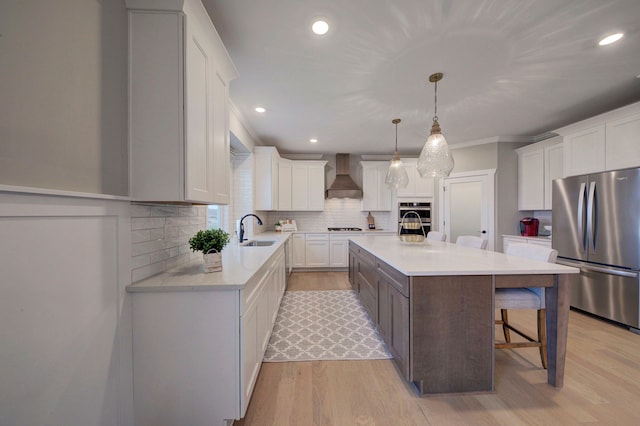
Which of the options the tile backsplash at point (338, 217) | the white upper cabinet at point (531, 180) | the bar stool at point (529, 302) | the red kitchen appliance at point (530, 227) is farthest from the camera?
the tile backsplash at point (338, 217)

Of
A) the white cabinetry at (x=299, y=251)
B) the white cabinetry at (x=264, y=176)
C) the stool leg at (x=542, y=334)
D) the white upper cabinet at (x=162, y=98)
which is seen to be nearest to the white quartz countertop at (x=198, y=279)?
the white upper cabinet at (x=162, y=98)

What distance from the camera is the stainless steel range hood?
16.9ft

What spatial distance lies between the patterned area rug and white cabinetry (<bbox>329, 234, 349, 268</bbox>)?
150 centimetres

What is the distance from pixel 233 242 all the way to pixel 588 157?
4794mm

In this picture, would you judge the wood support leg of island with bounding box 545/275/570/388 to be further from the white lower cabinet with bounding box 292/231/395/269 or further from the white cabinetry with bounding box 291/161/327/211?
the white cabinetry with bounding box 291/161/327/211

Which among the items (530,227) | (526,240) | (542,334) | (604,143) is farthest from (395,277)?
(530,227)

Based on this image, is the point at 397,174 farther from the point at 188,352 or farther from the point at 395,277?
the point at 188,352

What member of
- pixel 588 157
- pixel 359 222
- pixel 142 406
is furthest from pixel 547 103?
pixel 142 406

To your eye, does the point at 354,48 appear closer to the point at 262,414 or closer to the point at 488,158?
the point at 262,414

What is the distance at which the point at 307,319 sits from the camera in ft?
8.74

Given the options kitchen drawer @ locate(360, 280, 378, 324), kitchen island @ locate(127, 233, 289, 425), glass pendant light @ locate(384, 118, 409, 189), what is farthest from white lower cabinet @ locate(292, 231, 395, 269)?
kitchen island @ locate(127, 233, 289, 425)

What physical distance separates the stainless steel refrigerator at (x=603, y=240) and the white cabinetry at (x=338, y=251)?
10.6 feet

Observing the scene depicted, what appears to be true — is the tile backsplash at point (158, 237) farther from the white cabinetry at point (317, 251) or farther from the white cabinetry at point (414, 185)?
the white cabinetry at point (414, 185)

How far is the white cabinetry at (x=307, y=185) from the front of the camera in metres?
5.02
